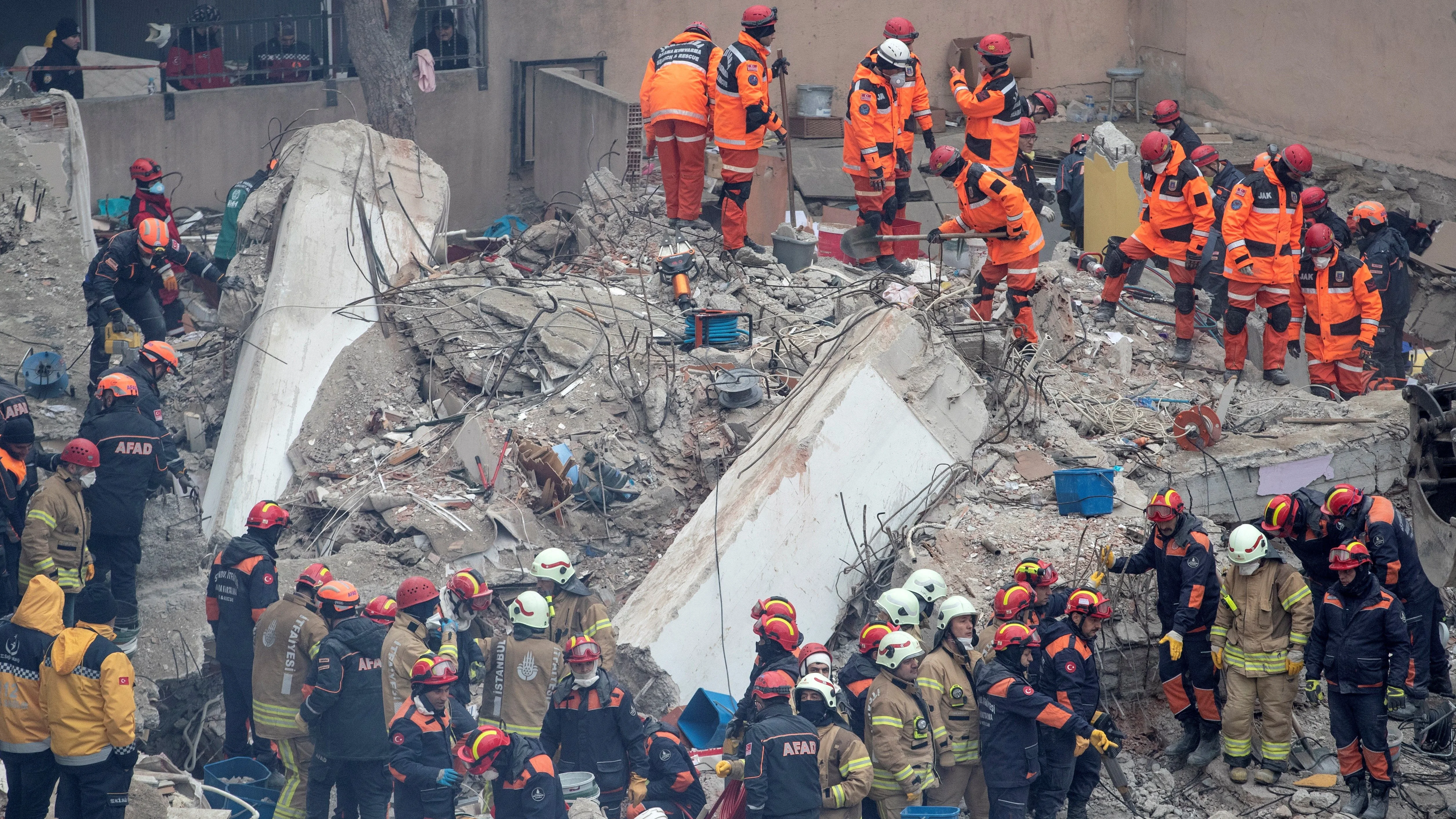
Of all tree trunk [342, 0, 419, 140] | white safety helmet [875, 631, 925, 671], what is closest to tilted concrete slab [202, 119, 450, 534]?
tree trunk [342, 0, 419, 140]

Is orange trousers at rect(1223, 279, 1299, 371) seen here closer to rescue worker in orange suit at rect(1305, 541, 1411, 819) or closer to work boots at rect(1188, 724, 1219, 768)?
rescue worker in orange suit at rect(1305, 541, 1411, 819)

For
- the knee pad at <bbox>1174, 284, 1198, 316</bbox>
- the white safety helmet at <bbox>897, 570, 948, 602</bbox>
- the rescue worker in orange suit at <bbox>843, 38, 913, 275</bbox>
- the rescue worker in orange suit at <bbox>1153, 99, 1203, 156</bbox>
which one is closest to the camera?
the white safety helmet at <bbox>897, 570, 948, 602</bbox>

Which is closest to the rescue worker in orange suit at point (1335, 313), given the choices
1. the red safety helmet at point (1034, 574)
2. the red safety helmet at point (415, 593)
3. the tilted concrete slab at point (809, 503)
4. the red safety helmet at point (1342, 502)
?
the red safety helmet at point (1342, 502)

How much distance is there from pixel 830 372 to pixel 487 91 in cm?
913

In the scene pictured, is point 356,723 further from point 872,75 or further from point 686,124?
point 872,75

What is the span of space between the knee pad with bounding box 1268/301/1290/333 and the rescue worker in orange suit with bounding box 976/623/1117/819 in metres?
4.23

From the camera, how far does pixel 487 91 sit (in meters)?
16.2

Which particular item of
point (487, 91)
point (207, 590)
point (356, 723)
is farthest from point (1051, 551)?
point (487, 91)

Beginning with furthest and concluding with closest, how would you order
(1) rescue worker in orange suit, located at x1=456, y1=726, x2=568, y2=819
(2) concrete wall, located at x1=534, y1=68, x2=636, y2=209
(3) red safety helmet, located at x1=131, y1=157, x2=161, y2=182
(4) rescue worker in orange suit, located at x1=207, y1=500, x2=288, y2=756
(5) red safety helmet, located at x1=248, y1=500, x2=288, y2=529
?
(2) concrete wall, located at x1=534, y1=68, x2=636, y2=209
(3) red safety helmet, located at x1=131, y1=157, x2=161, y2=182
(5) red safety helmet, located at x1=248, y1=500, x2=288, y2=529
(4) rescue worker in orange suit, located at x1=207, y1=500, x2=288, y2=756
(1) rescue worker in orange suit, located at x1=456, y1=726, x2=568, y2=819

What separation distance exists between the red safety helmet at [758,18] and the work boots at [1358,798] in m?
6.36

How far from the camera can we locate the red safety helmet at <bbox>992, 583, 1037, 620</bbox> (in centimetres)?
687

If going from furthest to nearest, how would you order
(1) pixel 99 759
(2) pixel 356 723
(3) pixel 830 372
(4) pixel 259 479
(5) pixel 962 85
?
1. (5) pixel 962 85
2. (4) pixel 259 479
3. (3) pixel 830 372
4. (2) pixel 356 723
5. (1) pixel 99 759

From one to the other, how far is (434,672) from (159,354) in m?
3.76

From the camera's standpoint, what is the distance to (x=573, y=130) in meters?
15.5
